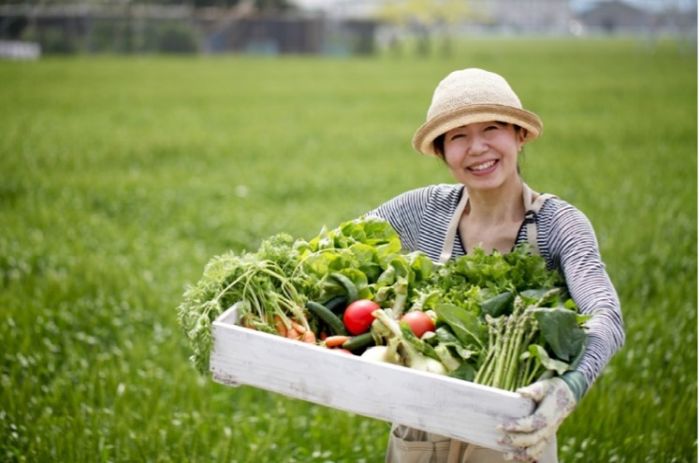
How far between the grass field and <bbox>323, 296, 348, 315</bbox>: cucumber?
1641mm

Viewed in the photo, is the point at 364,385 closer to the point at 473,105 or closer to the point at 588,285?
the point at 588,285

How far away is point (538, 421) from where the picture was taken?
2361 millimetres

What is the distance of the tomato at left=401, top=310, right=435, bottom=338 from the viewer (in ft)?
9.12

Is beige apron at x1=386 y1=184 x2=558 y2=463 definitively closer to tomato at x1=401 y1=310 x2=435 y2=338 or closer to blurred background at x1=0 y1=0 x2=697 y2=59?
tomato at x1=401 y1=310 x2=435 y2=338

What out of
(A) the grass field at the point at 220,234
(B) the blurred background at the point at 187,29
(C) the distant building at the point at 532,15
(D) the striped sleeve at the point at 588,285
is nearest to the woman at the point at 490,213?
(D) the striped sleeve at the point at 588,285

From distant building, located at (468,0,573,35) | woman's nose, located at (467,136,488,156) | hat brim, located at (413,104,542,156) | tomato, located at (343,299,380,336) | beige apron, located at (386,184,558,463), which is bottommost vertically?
distant building, located at (468,0,573,35)

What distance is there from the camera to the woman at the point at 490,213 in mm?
2861

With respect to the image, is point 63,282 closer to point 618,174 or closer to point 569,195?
point 569,195

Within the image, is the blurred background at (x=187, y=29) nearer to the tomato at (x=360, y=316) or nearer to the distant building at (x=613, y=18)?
the tomato at (x=360, y=316)

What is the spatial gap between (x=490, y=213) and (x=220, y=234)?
229 inches

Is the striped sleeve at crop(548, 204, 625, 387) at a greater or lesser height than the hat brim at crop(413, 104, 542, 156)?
lesser

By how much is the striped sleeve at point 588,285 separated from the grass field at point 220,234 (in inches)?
70.2

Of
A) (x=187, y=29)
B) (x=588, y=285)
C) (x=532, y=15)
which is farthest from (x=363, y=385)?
(x=532, y=15)

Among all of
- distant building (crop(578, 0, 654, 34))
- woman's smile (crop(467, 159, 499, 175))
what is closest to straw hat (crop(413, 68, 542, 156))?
woman's smile (crop(467, 159, 499, 175))
